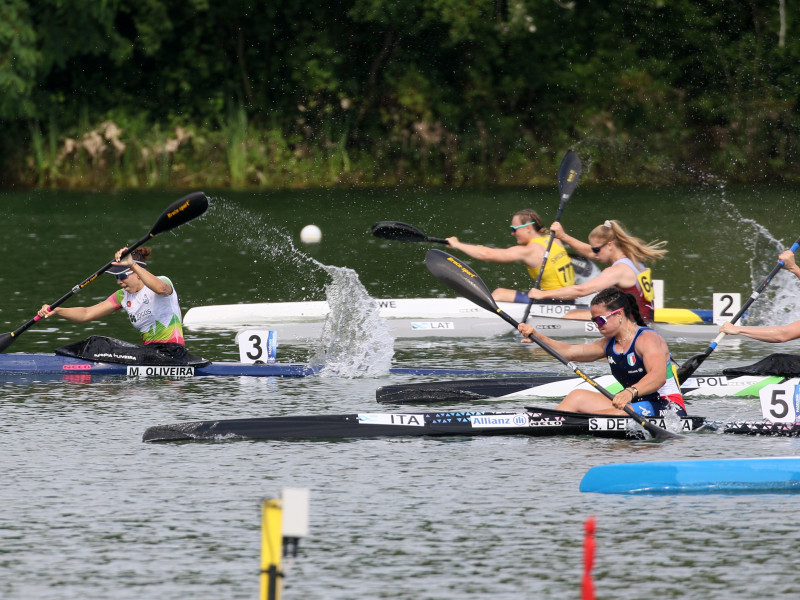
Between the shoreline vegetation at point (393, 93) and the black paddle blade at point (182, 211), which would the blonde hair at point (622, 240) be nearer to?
the black paddle blade at point (182, 211)

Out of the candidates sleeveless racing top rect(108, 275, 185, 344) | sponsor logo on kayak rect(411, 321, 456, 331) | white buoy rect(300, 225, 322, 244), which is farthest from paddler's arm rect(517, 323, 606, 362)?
white buoy rect(300, 225, 322, 244)

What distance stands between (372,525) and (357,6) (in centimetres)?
3124

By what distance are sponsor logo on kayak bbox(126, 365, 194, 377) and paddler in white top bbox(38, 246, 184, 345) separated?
256 mm

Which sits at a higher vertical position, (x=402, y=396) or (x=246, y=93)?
(x=246, y=93)

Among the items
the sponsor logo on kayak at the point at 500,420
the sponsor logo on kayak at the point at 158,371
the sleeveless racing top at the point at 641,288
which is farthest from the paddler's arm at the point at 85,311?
the sleeveless racing top at the point at 641,288

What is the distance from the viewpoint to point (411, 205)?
97.8ft

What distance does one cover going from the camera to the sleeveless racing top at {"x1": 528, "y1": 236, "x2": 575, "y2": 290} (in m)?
14.2

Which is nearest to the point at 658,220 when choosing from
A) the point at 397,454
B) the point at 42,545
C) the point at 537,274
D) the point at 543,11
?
the point at 537,274

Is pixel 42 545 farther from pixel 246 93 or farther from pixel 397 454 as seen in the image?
pixel 246 93

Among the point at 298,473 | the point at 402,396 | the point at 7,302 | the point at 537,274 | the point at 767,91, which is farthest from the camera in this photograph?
the point at 767,91

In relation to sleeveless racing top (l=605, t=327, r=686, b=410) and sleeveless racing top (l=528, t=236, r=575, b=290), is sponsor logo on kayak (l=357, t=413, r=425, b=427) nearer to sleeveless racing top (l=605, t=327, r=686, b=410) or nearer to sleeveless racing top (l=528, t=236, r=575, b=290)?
sleeveless racing top (l=605, t=327, r=686, b=410)

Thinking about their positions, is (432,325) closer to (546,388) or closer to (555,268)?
(555,268)

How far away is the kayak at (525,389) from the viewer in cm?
1053

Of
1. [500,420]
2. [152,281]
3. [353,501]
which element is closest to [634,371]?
[500,420]
